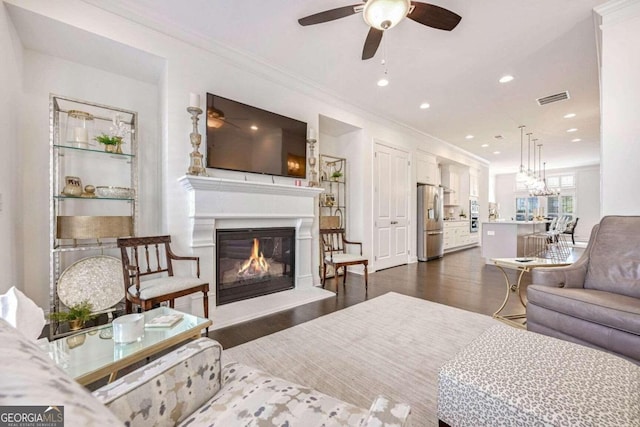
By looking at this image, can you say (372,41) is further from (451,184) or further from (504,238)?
(451,184)

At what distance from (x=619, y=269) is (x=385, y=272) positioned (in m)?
3.05

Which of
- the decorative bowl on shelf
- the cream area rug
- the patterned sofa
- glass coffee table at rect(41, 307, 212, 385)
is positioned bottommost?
the cream area rug

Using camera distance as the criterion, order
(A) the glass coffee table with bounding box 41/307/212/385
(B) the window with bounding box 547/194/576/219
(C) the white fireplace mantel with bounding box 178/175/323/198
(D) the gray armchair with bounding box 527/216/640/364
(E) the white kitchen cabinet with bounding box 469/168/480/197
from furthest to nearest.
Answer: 1. (B) the window with bounding box 547/194/576/219
2. (E) the white kitchen cabinet with bounding box 469/168/480/197
3. (C) the white fireplace mantel with bounding box 178/175/323/198
4. (D) the gray armchair with bounding box 527/216/640/364
5. (A) the glass coffee table with bounding box 41/307/212/385

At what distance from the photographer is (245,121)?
307cm

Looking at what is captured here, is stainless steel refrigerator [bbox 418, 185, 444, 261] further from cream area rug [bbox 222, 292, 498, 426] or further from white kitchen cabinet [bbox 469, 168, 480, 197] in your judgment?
cream area rug [bbox 222, 292, 498, 426]

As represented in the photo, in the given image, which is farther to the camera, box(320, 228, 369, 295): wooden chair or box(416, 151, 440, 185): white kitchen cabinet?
box(416, 151, 440, 185): white kitchen cabinet

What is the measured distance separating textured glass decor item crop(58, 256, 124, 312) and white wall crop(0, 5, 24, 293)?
0.33 m

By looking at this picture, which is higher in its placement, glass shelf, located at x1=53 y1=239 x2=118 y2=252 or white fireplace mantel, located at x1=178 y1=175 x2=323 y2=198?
white fireplace mantel, located at x1=178 y1=175 x2=323 y2=198

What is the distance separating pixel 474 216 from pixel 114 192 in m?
9.44

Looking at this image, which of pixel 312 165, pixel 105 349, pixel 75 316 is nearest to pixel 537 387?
pixel 105 349

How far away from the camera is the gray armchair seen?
1.59m

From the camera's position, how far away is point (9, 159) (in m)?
2.03

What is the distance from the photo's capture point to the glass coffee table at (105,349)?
1.19 m

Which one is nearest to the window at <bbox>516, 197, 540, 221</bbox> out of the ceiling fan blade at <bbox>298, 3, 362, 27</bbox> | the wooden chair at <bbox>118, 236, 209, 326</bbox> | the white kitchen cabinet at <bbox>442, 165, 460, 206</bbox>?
the white kitchen cabinet at <bbox>442, 165, 460, 206</bbox>
